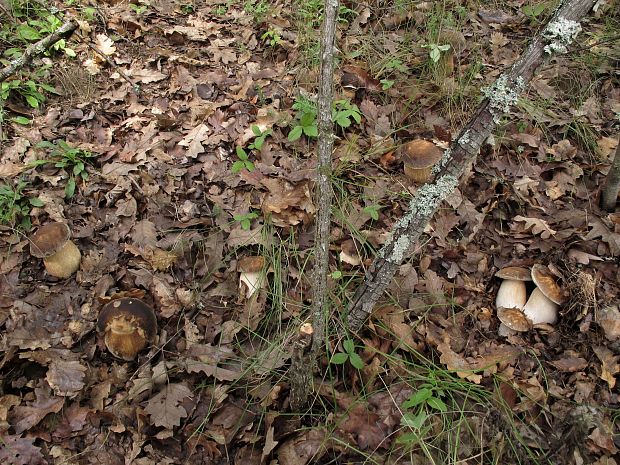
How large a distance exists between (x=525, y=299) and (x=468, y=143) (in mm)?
1471

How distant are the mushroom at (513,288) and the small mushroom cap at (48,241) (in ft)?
10.1

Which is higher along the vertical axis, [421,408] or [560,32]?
[560,32]

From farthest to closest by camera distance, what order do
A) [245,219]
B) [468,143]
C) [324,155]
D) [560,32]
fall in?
[245,219] → [468,143] → [324,155] → [560,32]

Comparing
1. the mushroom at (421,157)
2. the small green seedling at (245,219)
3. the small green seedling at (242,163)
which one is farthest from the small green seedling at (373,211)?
the small green seedling at (242,163)

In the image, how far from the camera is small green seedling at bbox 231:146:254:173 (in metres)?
3.62

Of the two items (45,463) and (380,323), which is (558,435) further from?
(45,463)

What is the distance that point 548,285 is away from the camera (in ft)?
9.46

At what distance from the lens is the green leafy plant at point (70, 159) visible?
12.1ft

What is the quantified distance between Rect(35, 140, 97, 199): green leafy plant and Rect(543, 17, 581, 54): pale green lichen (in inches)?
136

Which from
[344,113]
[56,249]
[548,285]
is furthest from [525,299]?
[56,249]

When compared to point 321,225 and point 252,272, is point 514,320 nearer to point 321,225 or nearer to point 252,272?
point 321,225

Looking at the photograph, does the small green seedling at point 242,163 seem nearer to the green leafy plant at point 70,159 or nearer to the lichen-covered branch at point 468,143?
the green leafy plant at point 70,159

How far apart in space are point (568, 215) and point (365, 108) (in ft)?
6.38

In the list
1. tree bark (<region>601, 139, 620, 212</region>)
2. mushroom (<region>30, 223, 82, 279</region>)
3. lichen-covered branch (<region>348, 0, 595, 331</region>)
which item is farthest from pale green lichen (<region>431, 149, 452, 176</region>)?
mushroom (<region>30, 223, 82, 279</region>)
